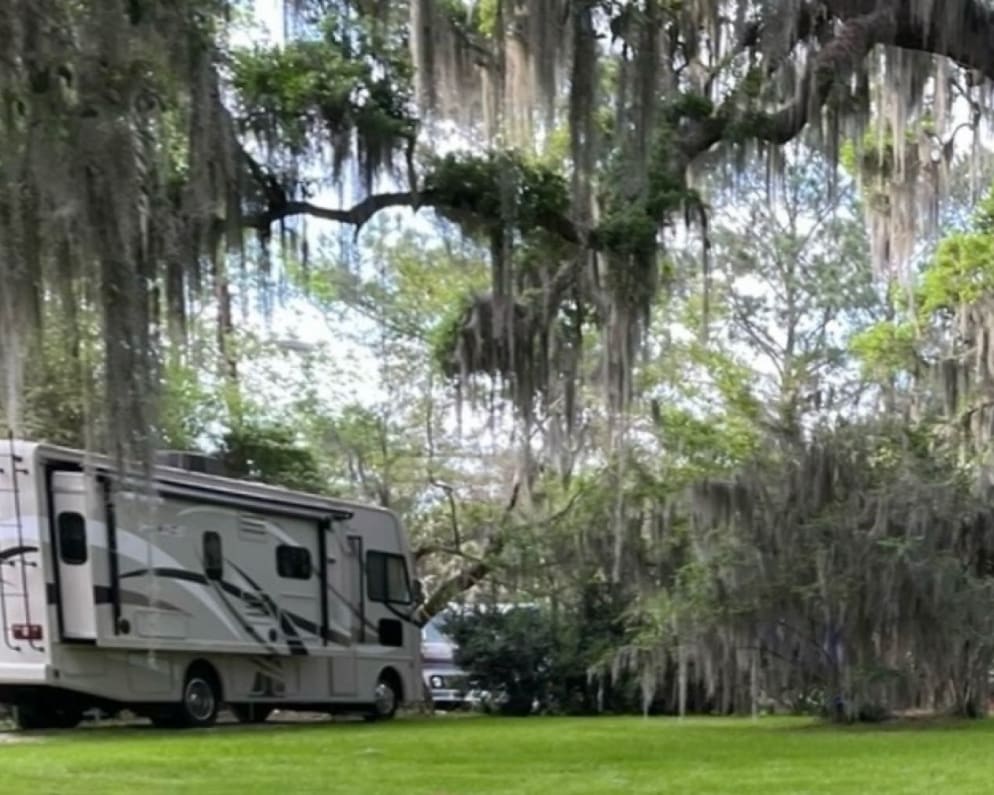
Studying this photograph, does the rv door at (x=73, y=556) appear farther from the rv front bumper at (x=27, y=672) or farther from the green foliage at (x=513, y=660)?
the green foliage at (x=513, y=660)

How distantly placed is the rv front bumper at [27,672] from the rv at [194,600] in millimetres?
12

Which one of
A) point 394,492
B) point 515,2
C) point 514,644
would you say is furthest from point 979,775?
point 394,492

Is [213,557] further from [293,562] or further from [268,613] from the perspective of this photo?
[293,562]

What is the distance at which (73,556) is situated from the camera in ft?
42.1

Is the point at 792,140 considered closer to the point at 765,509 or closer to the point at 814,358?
the point at 765,509

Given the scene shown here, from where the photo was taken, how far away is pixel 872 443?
45.8 ft

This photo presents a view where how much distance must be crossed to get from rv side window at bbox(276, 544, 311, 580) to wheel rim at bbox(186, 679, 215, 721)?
4.49 ft

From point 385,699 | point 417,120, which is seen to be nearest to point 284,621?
point 385,699

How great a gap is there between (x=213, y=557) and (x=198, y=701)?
126cm

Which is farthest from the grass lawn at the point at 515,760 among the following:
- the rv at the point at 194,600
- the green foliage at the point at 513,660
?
the green foliage at the point at 513,660

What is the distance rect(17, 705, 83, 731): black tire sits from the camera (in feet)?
47.1

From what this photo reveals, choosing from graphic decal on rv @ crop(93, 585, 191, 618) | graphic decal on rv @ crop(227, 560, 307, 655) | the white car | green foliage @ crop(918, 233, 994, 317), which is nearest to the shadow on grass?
graphic decal on rv @ crop(227, 560, 307, 655)

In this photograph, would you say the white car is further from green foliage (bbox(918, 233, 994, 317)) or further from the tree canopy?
green foliage (bbox(918, 233, 994, 317))

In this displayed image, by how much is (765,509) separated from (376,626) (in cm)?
480
